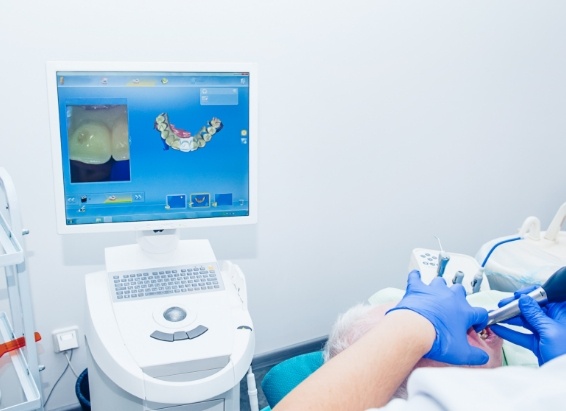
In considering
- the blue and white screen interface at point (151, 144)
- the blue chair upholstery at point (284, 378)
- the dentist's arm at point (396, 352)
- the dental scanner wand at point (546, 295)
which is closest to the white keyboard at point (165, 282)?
the blue and white screen interface at point (151, 144)

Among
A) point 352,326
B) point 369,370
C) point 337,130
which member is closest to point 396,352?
point 369,370

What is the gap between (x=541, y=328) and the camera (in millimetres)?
964

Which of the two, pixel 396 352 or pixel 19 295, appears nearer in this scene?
pixel 396 352

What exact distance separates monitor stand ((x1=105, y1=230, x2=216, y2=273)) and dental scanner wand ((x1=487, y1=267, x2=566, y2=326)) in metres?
0.67

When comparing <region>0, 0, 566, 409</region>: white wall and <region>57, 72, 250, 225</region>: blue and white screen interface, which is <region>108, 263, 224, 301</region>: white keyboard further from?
<region>0, 0, 566, 409</region>: white wall

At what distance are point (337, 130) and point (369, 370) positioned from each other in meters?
1.24

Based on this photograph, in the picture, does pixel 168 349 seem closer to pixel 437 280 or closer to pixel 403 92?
pixel 437 280

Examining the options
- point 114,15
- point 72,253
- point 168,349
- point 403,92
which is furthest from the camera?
point 403,92

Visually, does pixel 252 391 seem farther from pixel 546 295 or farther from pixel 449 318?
pixel 546 295

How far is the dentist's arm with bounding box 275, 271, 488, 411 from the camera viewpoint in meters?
0.79

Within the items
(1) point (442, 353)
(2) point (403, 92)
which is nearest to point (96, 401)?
(1) point (442, 353)

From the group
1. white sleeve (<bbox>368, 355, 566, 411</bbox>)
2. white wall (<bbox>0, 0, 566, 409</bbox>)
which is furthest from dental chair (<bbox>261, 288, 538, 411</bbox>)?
white sleeve (<bbox>368, 355, 566, 411</bbox>)

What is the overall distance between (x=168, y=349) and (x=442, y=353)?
53 cm

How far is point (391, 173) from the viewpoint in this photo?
211 cm
